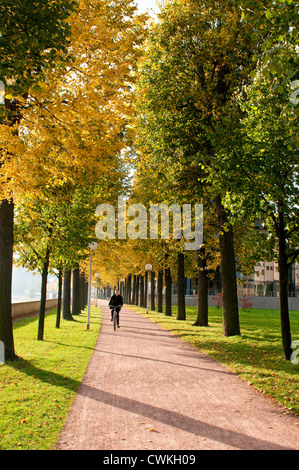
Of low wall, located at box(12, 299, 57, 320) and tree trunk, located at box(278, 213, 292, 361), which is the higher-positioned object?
tree trunk, located at box(278, 213, 292, 361)

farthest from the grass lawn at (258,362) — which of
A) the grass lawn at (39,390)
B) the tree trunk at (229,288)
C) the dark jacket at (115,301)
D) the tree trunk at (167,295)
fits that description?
the tree trunk at (167,295)

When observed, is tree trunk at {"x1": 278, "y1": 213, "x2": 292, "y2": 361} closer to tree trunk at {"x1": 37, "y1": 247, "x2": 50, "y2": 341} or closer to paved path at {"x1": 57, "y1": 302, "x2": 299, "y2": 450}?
paved path at {"x1": 57, "y1": 302, "x2": 299, "y2": 450}

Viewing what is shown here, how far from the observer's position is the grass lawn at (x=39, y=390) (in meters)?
4.97

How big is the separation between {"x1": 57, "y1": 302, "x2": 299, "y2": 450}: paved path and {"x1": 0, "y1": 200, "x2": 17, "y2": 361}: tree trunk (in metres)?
2.12

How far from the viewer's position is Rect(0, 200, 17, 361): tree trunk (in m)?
9.71

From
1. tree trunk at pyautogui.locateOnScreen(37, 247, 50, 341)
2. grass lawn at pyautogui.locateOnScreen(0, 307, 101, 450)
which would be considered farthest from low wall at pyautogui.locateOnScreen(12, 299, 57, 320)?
grass lawn at pyautogui.locateOnScreen(0, 307, 101, 450)

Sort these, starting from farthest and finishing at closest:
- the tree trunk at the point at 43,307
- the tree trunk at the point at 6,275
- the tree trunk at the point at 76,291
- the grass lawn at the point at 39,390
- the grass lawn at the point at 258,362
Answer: the tree trunk at the point at 76,291, the tree trunk at the point at 43,307, the tree trunk at the point at 6,275, the grass lawn at the point at 258,362, the grass lawn at the point at 39,390

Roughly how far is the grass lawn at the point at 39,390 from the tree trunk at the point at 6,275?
0.57 metres

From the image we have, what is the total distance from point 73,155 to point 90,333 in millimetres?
10073

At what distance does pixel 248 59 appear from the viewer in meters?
13.7

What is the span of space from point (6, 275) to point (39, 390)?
11.3ft

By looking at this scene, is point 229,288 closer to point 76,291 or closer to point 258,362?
point 258,362

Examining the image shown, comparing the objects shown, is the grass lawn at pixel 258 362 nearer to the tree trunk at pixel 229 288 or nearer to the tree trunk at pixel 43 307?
the tree trunk at pixel 229 288
